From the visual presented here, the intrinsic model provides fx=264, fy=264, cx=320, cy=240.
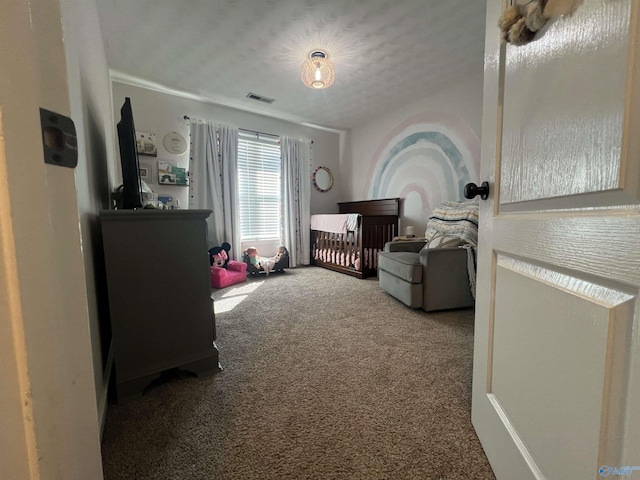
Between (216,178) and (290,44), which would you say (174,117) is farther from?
(290,44)

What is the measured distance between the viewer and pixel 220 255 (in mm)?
3352

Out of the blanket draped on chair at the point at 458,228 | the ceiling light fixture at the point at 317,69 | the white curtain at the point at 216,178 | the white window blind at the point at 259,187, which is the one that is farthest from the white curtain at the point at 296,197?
the blanket draped on chair at the point at 458,228

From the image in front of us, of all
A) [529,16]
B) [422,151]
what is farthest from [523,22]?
[422,151]

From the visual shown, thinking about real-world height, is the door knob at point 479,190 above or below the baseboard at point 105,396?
above

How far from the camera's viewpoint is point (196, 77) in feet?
9.37

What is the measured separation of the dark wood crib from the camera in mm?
3385

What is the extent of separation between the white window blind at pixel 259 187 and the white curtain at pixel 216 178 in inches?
8.1

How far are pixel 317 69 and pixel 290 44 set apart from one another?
0.30 m

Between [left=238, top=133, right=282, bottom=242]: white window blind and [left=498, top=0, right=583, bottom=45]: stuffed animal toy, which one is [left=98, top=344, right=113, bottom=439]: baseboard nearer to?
[left=498, top=0, right=583, bottom=45]: stuffed animal toy

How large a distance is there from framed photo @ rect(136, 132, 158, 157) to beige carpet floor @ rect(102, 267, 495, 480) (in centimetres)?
244

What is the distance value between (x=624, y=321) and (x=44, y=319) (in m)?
0.77

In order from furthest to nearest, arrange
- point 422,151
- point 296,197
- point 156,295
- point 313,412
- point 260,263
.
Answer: point 296,197 → point 260,263 → point 422,151 → point 156,295 → point 313,412

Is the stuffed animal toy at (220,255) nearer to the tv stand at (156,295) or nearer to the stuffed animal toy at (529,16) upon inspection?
the tv stand at (156,295)

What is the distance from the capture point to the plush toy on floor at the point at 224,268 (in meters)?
3.10
